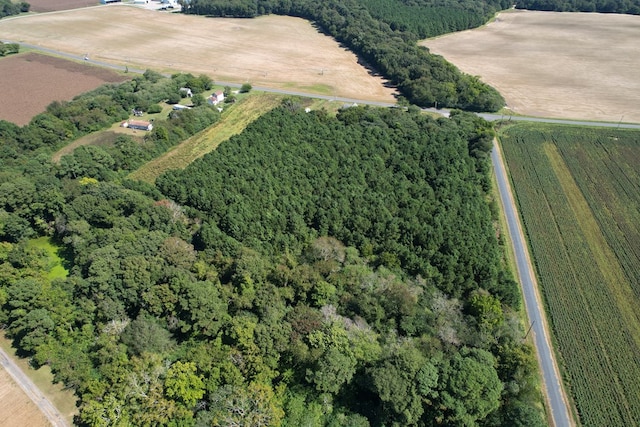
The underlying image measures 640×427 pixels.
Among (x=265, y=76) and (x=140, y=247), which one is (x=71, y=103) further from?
(x=140, y=247)

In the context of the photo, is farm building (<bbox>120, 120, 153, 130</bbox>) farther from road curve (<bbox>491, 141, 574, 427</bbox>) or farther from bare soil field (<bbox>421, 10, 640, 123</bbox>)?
bare soil field (<bbox>421, 10, 640, 123</bbox>)

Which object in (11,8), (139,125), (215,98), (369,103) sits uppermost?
(11,8)

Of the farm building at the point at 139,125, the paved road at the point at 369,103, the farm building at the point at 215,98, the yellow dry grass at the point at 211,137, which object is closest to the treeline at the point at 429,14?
the paved road at the point at 369,103

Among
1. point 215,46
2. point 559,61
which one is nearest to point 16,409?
point 215,46

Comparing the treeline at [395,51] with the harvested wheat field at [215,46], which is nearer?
the treeline at [395,51]

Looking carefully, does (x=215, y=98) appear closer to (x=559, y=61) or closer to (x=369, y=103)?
(x=369, y=103)

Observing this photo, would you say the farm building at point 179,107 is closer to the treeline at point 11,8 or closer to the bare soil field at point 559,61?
the bare soil field at point 559,61


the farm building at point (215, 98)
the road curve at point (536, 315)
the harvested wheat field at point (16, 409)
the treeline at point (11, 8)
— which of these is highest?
the treeline at point (11, 8)
